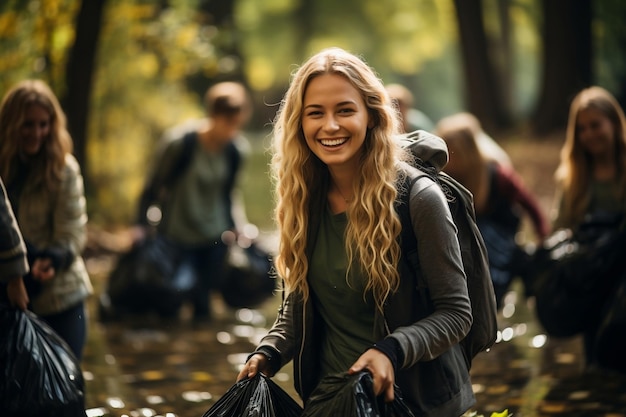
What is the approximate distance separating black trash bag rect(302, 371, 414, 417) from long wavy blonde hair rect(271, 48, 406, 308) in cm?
32

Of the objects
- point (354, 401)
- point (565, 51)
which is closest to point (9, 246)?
point (354, 401)

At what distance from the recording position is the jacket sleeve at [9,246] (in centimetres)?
464

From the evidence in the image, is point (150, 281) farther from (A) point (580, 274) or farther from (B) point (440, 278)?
(B) point (440, 278)

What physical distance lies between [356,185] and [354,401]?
0.84 metres

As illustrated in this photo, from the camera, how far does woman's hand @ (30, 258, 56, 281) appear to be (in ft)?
19.3

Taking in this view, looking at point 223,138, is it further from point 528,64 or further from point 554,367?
point 528,64

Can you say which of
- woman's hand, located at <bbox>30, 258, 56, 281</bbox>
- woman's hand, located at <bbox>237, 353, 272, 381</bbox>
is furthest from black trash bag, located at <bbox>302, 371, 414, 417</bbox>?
woman's hand, located at <bbox>30, 258, 56, 281</bbox>

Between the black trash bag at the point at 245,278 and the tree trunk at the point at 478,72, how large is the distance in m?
13.2

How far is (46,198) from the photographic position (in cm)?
606

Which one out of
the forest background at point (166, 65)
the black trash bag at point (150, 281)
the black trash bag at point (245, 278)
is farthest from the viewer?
the forest background at point (166, 65)

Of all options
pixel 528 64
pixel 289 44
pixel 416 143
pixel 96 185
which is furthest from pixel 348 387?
pixel 528 64

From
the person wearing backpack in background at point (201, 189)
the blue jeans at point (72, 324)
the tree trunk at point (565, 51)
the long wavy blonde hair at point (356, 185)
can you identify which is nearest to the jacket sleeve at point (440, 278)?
the long wavy blonde hair at point (356, 185)

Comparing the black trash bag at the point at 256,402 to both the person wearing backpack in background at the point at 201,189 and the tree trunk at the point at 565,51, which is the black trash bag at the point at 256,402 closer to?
the person wearing backpack in background at the point at 201,189

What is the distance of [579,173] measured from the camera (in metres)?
7.55
